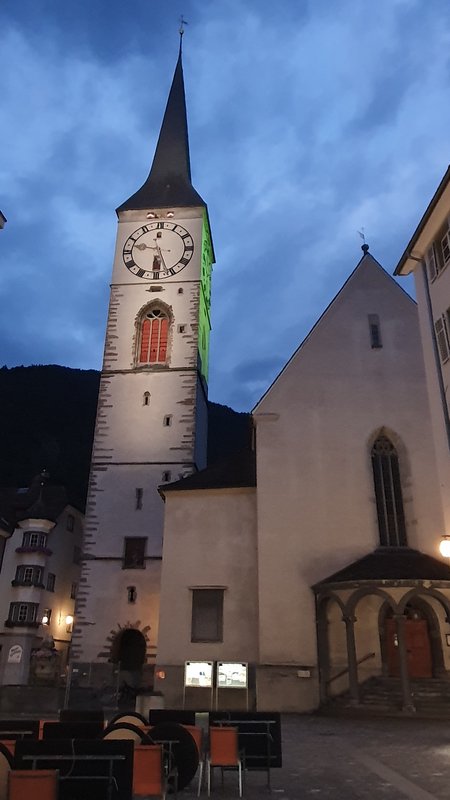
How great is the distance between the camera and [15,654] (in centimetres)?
3212

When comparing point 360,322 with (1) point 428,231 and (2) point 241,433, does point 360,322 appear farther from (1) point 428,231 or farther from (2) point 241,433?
(2) point 241,433

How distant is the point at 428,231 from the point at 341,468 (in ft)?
26.8

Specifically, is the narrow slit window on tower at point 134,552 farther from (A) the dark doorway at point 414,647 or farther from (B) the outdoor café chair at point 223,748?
(B) the outdoor café chair at point 223,748

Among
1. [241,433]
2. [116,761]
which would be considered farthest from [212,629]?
[241,433]

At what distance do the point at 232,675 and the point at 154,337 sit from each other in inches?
856

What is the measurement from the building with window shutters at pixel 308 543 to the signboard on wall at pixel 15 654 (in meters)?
6.69

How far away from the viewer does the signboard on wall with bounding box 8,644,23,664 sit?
105ft

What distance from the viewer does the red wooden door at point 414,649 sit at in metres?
18.0

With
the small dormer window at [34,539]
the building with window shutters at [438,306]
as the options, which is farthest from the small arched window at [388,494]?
the small dormer window at [34,539]

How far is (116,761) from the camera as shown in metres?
5.59

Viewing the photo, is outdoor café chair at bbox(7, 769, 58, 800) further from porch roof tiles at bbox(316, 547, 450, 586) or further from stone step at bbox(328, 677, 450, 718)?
porch roof tiles at bbox(316, 547, 450, 586)

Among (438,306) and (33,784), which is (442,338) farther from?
(33,784)

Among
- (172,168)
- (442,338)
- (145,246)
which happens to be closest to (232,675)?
(442,338)

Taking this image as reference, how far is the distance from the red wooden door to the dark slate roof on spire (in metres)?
27.8
